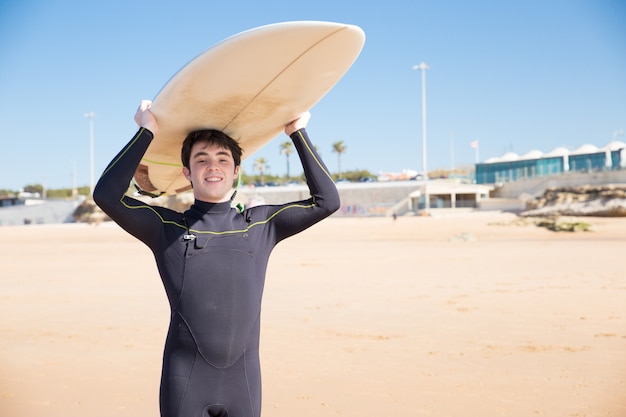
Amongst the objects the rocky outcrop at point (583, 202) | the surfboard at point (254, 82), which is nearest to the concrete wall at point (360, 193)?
the rocky outcrop at point (583, 202)

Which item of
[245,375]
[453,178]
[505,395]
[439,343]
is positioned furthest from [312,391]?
[453,178]

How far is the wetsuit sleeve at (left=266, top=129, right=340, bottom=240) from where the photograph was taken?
2.34 m

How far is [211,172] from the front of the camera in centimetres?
223

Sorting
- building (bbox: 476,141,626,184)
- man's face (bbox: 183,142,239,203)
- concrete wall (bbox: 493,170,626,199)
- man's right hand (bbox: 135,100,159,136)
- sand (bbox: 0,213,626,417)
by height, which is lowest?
sand (bbox: 0,213,626,417)

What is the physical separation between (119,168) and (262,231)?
62cm

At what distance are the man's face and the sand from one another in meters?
2.35

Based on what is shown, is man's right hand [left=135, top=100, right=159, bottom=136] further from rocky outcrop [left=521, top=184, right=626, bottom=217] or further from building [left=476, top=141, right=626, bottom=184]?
building [left=476, top=141, right=626, bottom=184]

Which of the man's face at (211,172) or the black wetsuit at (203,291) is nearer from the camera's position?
the black wetsuit at (203,291)

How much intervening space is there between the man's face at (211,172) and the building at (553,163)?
42357mm

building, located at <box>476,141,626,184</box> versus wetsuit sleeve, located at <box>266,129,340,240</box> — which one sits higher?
building, located at <box>476,141,626,184</box>

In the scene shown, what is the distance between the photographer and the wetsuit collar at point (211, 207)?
226cm

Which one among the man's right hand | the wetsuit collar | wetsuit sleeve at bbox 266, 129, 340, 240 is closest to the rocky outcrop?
wetsuit sleeve at bbox 266, 129, 340, 240

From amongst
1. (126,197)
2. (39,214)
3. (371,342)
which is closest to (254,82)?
(126,197)

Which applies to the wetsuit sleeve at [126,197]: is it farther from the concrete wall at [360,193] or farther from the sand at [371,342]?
the concrete wall at [360,193]
